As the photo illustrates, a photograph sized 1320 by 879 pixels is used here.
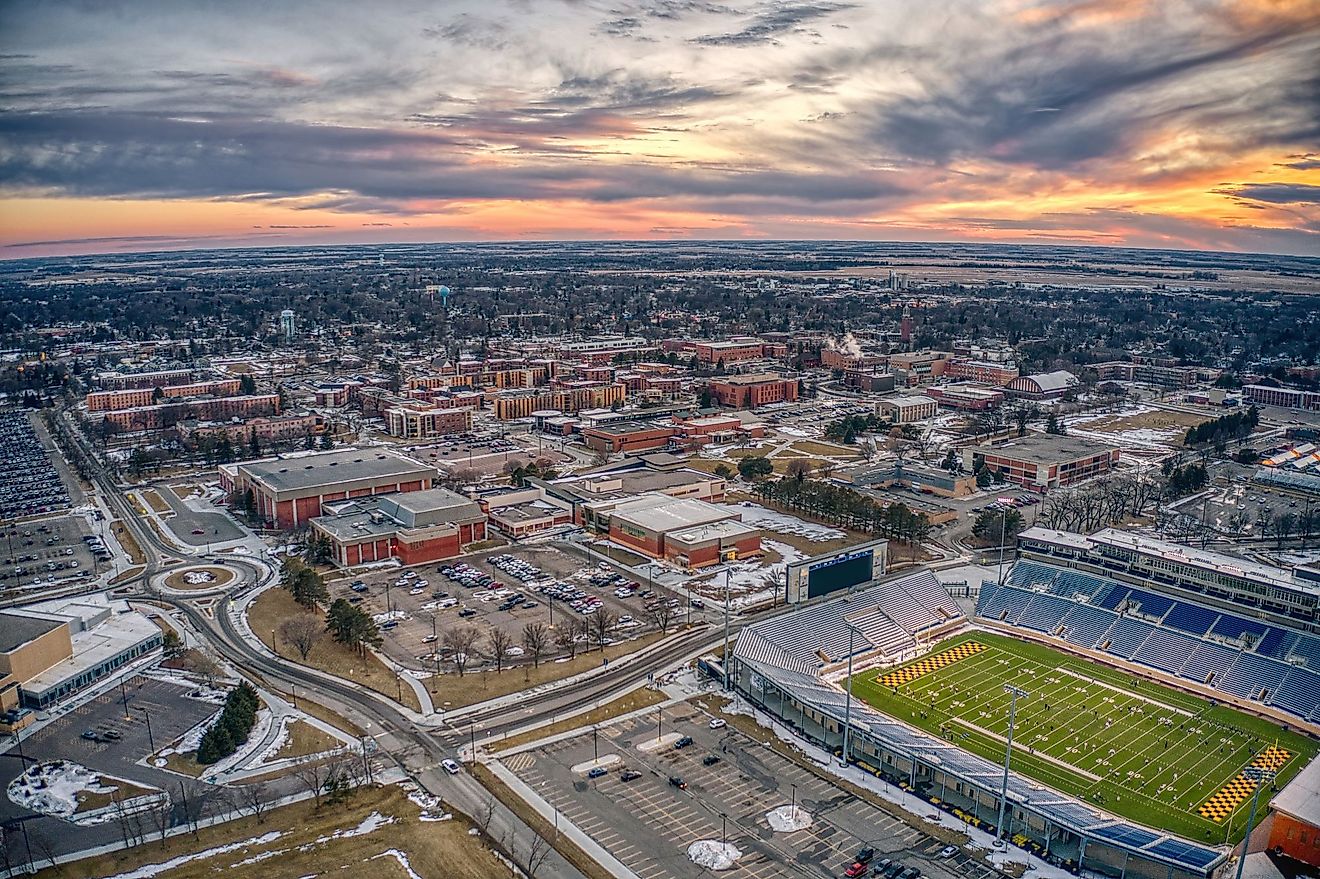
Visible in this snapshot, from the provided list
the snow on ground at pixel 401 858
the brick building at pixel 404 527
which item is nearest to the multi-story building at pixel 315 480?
the brick building at pixel 404 527

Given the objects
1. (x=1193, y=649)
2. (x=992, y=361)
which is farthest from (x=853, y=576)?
(x=992, y=361)

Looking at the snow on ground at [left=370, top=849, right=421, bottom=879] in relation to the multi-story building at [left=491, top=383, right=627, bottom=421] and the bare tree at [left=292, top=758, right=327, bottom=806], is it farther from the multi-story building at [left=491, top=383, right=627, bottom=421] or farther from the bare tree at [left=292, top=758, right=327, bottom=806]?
the multi-story building at [left=491, top=383, right=627, bottom=421]

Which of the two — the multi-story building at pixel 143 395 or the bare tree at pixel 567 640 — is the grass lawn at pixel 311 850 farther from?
the multi-story building at pixel 143 395

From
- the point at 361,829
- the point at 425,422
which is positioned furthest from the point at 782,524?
the point at 425,422

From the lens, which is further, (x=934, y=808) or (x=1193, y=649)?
(x=1193, y=649)

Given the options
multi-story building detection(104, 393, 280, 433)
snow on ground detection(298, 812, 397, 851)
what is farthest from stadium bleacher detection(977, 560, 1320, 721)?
multi-story building detection(104, 393, 280, 433)

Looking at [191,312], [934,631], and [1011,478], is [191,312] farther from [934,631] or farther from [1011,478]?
[934,631]

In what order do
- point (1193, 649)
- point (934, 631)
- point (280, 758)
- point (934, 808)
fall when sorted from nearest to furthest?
point (934, 808) < point (280, 758) < point (1193, 649) < point (934, 631)
